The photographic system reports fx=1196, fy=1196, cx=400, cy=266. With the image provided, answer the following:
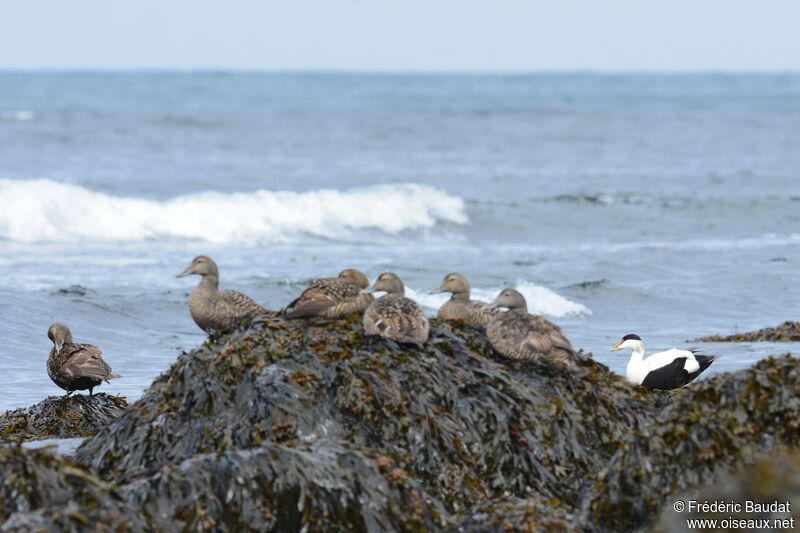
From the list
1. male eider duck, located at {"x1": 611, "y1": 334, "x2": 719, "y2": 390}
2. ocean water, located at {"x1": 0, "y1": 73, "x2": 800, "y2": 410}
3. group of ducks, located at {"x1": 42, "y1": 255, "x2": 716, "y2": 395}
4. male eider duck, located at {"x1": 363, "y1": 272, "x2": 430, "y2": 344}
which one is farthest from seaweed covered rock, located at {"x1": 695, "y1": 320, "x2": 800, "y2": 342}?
male eider duck, located at {"x1": 363, "y1": 272, "x2": 430, "y2": 344}

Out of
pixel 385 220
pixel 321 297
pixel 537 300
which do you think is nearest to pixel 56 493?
pixel 321 297

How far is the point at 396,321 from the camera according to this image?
6094 millimetres

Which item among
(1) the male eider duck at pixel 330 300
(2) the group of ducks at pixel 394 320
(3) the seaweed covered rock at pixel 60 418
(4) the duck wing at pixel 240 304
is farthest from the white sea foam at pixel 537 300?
(1) the male eider duck at pixel 330 300

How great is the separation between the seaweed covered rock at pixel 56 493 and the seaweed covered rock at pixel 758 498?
199cm

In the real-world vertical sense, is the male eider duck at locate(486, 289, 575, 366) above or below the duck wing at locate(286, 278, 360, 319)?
below

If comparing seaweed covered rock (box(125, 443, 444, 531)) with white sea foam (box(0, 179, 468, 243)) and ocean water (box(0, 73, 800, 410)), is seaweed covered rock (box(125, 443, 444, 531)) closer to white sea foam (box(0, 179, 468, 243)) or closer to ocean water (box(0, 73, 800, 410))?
ocean water (box(0, 73, 800, 410))

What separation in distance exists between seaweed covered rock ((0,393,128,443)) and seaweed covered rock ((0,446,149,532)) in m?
2.36

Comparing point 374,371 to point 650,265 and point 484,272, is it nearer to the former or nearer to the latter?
point 484,272

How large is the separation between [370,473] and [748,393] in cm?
162

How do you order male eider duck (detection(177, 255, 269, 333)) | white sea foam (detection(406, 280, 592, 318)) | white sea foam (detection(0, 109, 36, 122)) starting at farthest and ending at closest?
white sea foam (detection(0, 109, 36, 122)), white sea foam (detection(406, 280, 592, 318)), male eider duck (detection(177, 255, 269, 333))

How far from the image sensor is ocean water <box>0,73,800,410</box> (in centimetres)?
1296

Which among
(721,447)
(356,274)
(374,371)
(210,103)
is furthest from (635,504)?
(210,103)

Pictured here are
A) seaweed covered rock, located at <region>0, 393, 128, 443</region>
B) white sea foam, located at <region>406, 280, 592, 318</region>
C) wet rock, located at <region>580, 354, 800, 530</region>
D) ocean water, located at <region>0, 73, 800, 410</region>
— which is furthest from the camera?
white sea foam, located at <region>406, 280, 592, 318</region>

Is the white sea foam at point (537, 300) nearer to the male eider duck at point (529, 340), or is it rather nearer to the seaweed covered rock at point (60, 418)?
the seaweed covered rock at point (60, 418)
